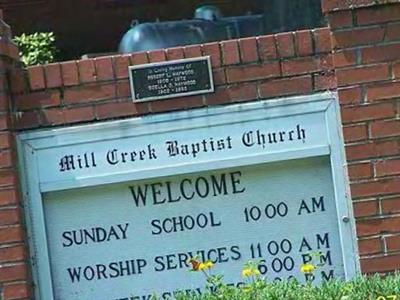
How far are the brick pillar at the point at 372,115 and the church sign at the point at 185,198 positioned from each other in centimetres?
8

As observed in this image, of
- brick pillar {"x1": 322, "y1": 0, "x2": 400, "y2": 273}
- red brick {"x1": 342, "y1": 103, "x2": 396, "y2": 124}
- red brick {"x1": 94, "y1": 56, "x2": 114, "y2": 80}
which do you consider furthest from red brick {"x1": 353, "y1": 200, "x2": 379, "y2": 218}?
red brick {"x1": 94, "y1": 56, "x2": 114, "y2": 80}

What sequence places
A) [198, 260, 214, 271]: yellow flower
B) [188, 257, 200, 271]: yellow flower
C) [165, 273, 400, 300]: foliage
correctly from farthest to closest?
[188, 257, 200, 271]: yellow flower
[198, 260, 214, 271]: yellow flower
[165, 273, 400, 300]: foliage

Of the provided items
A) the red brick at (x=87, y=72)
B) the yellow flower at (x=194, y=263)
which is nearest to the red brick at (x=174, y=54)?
the red brick at (x=87, y=72)

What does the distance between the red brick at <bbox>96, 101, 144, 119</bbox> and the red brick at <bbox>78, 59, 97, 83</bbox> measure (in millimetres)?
145

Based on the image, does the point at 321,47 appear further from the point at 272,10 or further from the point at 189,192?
the point at 272,10

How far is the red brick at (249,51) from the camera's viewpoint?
5051 millimetres

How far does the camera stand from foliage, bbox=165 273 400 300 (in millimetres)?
4180

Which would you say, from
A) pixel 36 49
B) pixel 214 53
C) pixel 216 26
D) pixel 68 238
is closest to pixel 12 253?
pixel 68 238

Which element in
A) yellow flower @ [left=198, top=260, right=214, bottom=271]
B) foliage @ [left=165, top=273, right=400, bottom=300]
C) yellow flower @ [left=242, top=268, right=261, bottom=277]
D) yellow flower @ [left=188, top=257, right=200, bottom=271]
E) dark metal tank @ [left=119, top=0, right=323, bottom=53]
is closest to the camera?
foliage @ [left=165, top=273, right=400, bottom=300]

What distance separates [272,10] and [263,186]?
3.09m

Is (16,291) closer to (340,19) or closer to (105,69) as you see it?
(105,69)

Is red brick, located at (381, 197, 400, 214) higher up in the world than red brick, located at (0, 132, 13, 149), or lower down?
lower down

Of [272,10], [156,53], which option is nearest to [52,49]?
[272,10]

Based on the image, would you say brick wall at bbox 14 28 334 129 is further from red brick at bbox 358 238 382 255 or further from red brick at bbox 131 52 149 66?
red brick at bbox 358 238 382 255
